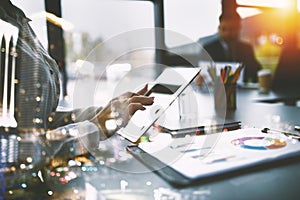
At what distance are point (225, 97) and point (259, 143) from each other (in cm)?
57

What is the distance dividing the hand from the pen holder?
1.60ft

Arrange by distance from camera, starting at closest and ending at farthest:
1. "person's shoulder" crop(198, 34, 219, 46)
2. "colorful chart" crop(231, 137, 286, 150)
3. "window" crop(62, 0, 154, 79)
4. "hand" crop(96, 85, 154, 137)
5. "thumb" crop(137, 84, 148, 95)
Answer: "colorful chart" crop(231, 137, 286, 150) < "hand" crop(96, 85, 154, 137) < "thumb" crop(137, 84, 148, 95) < "window" crop(62, 0, 154, 79) < "person's shoulder" crop(198, 34, 219, 46)

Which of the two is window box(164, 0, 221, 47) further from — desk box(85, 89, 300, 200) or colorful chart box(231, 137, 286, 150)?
desk box(85, 89, 300, 200)

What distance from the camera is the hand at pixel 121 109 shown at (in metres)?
0.70

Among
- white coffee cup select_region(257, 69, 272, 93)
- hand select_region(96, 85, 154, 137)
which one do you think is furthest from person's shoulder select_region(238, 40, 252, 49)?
hand select_region(96, 85, 154, 137)

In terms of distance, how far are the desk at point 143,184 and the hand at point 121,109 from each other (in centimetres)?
13

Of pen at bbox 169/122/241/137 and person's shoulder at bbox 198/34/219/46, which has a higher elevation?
person's shoulder at bbox 198/34/219/46

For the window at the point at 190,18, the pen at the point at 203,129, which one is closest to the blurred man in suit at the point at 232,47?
the window at the point at 190,18

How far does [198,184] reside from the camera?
1.44 ft

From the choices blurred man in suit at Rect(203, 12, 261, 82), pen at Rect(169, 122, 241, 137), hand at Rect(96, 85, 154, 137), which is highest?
blurred man in suit at Rect(203, 12, 261, 82)

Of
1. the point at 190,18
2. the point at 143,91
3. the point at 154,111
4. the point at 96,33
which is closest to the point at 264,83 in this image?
the point at 190,18

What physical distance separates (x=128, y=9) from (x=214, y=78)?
2.15 ft

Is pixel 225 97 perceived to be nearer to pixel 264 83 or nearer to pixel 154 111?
pixel 154 111

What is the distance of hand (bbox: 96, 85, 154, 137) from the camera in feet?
2.31
